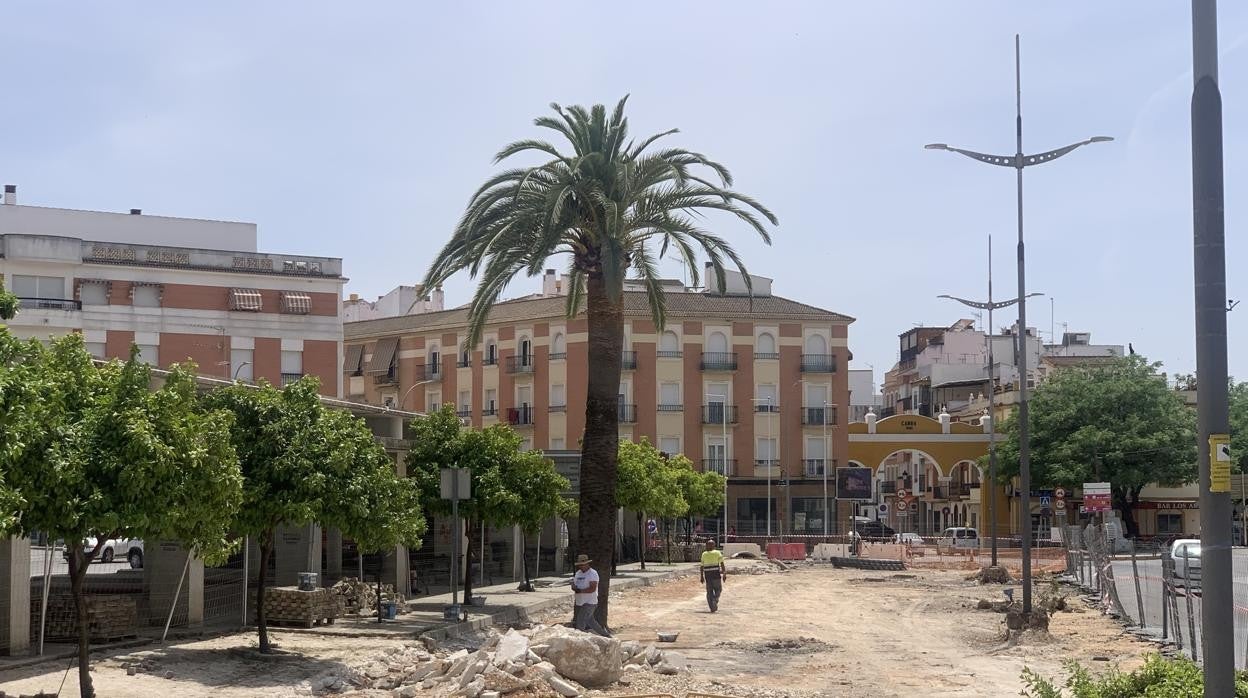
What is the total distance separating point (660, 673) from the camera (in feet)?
66.5

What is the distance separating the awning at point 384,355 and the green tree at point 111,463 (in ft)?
236

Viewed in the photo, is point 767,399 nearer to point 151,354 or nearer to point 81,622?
point 151,354

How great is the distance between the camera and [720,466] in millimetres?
81125

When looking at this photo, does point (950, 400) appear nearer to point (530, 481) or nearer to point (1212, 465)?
point (530, 481)

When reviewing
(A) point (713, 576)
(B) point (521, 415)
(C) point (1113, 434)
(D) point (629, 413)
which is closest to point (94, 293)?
(B) point (521, 415)

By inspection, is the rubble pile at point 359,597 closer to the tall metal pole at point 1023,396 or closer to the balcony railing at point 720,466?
the tall metal pole at point 1023,396

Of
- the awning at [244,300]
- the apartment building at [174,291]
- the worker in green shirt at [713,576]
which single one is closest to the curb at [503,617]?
the worker in green shirt at [713,576]

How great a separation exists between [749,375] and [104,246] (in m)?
38.8

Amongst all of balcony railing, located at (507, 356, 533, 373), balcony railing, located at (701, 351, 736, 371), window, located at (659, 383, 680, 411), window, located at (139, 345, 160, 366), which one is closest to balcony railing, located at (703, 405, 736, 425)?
window, located at (659, 383, 680, 411)

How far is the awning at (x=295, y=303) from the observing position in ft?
203

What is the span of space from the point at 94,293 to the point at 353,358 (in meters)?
32.5

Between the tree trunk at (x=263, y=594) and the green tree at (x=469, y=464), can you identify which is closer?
the tree trunk at (x=263, y=594)

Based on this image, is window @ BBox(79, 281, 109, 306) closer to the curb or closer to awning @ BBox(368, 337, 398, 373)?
the curb

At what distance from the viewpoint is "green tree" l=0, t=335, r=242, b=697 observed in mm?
13766
